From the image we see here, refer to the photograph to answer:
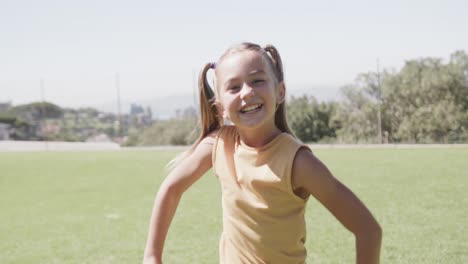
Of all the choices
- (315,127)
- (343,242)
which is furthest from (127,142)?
(343,242)

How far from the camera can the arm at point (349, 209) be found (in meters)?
1.49

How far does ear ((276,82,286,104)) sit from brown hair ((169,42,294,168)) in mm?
13

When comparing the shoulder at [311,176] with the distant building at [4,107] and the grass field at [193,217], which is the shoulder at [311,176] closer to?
the grass field at [193,217]

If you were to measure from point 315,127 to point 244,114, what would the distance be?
2093 centimetres

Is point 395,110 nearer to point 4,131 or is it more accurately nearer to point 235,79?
point 4,131

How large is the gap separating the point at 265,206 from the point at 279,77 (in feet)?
1.37

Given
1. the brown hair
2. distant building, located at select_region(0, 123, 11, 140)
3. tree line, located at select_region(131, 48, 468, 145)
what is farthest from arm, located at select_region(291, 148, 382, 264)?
distant building, located at select_region(0, 123, 11, 140)

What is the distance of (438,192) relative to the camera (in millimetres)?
6496

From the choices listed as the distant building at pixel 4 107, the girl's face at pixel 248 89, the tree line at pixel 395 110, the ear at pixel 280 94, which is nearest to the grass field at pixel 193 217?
the ear at pixel 280 94

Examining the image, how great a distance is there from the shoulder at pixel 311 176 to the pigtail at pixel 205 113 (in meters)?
0.45

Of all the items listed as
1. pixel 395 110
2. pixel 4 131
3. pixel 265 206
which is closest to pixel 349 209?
pixel 265 206

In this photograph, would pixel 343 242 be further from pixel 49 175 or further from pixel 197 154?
pixel 49 175

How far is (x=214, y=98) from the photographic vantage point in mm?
1933

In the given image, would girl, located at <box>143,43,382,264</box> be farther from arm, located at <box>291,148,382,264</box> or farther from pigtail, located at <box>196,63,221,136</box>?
pigtail, located at <box>196,63,221,136</box>
